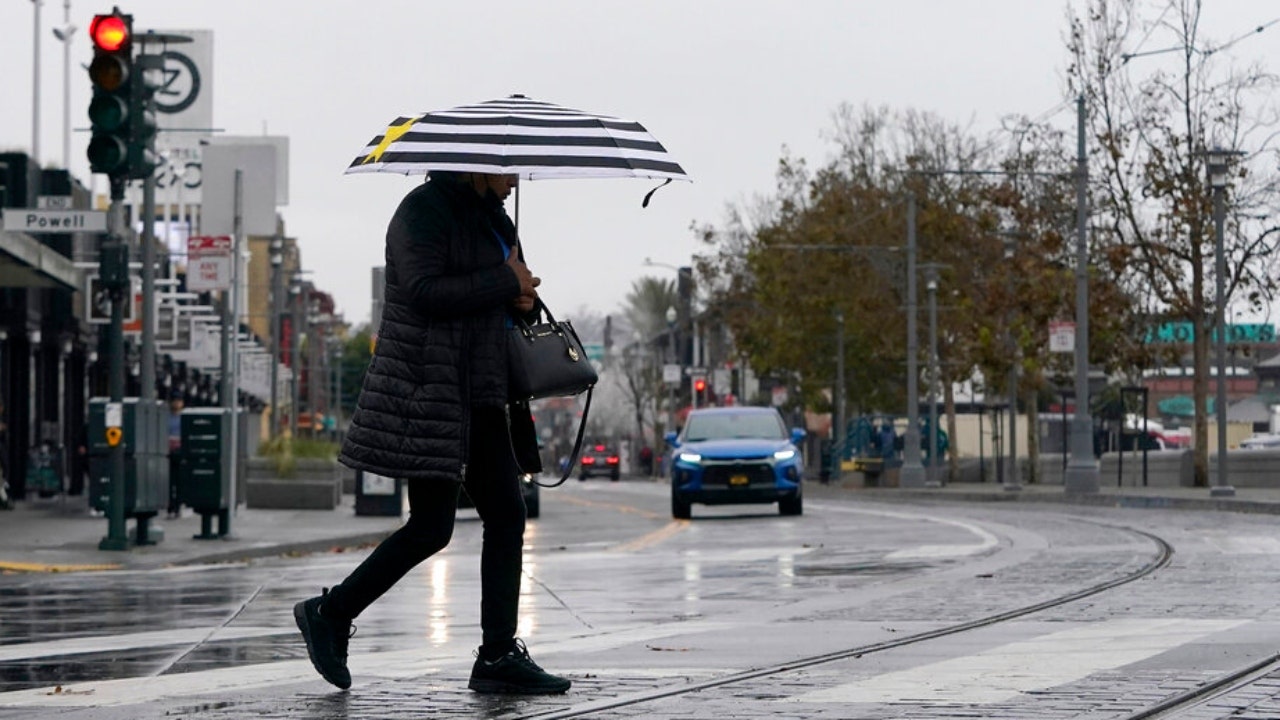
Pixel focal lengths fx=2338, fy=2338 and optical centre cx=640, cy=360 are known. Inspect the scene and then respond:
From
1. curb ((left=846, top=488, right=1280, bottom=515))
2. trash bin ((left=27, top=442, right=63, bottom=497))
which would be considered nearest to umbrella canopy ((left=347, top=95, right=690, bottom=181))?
curb ((left=846, top=488, right=1280, bottom=515))

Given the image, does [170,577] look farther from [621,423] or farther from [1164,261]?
[621,423]

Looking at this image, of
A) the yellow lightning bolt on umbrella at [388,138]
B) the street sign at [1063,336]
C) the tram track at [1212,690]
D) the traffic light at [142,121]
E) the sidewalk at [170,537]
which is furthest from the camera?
the street sign at [1063,336]

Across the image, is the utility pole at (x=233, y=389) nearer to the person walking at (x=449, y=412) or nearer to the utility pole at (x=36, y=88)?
the person walking at (x=449, y=412)

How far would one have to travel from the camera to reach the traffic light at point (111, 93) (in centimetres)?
1830

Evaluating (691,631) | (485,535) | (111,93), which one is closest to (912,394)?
(111,93)

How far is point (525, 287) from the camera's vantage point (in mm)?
7777

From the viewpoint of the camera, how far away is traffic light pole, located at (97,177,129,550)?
20.3 metres

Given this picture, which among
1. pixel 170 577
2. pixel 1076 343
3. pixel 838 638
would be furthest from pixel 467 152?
pixel 1076 343

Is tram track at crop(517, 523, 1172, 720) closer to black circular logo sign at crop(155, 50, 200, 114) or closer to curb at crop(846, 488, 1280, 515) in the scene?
curb at crop(846, 488, 1280, 515)

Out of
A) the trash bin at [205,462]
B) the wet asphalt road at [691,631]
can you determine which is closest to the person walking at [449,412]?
the wet asphalt road at [691,631]

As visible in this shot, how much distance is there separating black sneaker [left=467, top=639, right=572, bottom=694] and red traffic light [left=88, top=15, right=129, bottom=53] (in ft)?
37.8

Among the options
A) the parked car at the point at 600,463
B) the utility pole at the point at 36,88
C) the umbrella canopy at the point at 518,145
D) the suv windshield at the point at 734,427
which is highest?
the utility pole at the point at 36,88

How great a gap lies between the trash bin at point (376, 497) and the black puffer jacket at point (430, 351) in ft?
79.8

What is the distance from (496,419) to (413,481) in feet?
1.13
